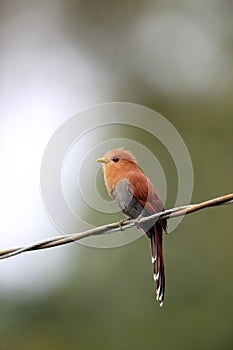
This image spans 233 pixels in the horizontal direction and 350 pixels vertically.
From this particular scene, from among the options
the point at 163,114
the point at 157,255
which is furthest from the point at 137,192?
the point at 163,114

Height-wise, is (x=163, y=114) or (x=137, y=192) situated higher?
(x=163, y=114)

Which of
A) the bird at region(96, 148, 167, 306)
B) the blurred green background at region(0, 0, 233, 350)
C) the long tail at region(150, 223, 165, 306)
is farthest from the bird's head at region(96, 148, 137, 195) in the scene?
the blurred green background at region(0, 0, 233, 350)

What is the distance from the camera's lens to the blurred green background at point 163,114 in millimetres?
11078

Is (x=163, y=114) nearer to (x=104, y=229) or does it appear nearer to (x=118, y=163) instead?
(x=118, y=163)

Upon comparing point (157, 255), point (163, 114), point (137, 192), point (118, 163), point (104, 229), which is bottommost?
point (104, 229)

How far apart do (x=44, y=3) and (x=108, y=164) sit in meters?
17.3

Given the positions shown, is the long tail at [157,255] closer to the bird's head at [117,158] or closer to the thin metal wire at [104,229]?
the bird's head at [117,158]

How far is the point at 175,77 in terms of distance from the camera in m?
17.7

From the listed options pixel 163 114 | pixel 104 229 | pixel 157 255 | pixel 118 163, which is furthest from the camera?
pixel 163 114

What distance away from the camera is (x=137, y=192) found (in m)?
4.33

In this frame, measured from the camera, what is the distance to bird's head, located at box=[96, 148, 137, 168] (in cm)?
427

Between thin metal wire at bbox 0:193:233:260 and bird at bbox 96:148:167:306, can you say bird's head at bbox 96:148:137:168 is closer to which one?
bird at bbox 96:148:167:306

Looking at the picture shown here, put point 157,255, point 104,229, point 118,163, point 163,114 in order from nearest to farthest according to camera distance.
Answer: point 104,229 → point 118,163 → point 157,255 → point 163,114

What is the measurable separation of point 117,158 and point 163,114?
10.5m
